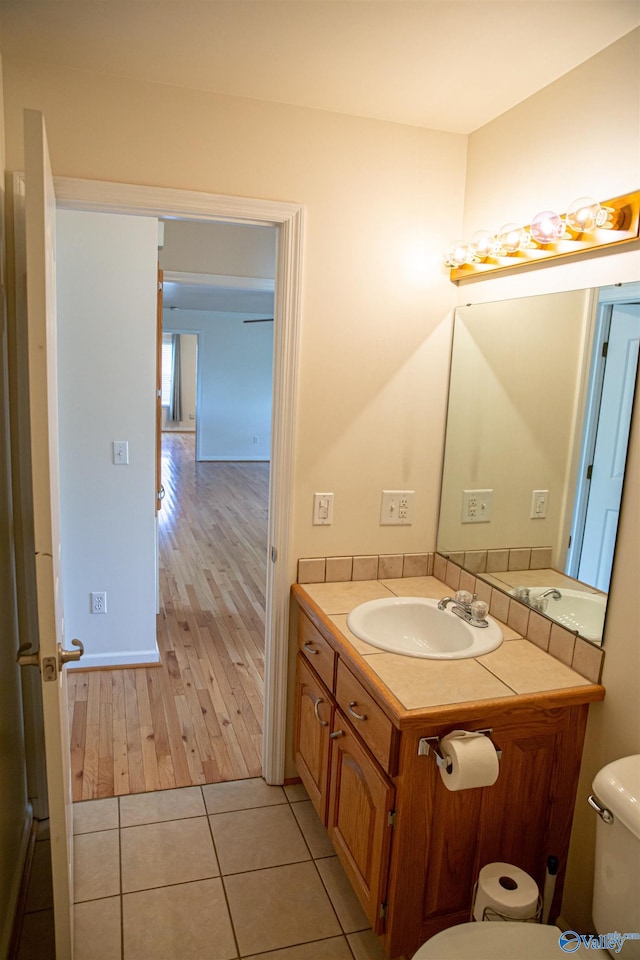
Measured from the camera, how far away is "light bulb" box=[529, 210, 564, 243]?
168cm

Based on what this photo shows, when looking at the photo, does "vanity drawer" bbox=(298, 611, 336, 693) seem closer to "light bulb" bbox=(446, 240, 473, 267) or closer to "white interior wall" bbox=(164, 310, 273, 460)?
"light bulb" bbox=(446, 240, 473, 267)

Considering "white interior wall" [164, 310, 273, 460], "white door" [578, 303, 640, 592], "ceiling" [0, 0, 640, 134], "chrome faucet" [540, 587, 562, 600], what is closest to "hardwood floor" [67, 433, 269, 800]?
"chrome faucet" [540, 587, 562, 600]

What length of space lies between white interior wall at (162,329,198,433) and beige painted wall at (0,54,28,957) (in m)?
13.3

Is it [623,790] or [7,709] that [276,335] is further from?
[623,790]

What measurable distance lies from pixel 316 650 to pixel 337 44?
1744 millimetres

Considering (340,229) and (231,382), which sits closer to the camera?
(340,229)

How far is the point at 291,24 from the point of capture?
155cm

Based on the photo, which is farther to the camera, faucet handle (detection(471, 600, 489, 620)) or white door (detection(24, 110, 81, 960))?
A: faucet handle (detection(471, 600, 489, 620))

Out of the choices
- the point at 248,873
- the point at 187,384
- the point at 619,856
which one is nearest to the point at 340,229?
the point at 619,856

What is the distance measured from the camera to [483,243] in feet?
6.62

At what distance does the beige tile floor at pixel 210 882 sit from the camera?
179 cm

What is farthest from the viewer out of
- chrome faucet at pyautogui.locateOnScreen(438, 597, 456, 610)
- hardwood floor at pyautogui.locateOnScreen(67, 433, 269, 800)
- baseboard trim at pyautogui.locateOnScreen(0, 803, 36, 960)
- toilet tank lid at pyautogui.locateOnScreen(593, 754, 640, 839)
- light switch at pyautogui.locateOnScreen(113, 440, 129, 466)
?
light switch at pyautogui.locateOnScreen(113, 440, 129, 466)

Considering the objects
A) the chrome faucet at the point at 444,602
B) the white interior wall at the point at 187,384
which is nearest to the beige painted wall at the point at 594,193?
the chrome faucet at the point at 444,602

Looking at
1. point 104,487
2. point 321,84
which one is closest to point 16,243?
point 321,84
